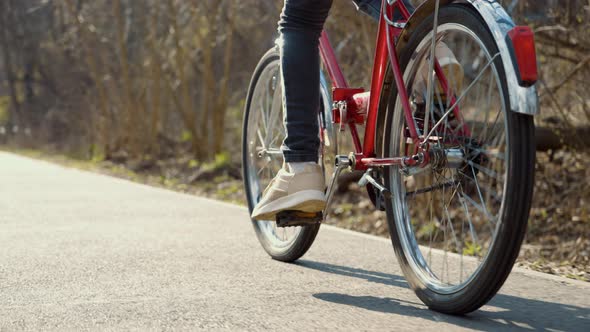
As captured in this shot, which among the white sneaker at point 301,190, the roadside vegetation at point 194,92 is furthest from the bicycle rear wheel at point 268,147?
the roadside vegetation at point 194,92

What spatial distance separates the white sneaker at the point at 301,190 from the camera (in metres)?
3.18

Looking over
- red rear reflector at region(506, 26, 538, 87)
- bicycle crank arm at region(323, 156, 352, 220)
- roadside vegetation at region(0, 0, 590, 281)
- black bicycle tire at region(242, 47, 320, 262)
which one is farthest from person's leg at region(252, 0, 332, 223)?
roadside vegetation at region(0, 0, 590, 281)

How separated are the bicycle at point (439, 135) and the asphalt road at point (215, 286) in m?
0.16

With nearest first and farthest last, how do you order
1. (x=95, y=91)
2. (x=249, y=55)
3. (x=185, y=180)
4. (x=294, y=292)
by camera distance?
(x=294, y=292)
(x=185, y=180)
(x=249, y=55)
(x=95, y=91)

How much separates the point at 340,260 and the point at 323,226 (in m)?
1.29

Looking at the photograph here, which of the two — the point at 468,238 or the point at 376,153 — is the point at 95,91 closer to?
the point at 468,238

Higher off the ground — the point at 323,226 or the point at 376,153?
the point at 376,153

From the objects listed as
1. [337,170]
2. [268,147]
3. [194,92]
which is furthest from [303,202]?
[194,92]

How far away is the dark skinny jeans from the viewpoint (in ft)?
10.5

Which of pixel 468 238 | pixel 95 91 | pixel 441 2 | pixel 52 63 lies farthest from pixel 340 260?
pixel 52 63

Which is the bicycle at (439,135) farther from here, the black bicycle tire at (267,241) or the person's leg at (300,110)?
the person's leg at (300,110)

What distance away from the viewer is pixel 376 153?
3.16m

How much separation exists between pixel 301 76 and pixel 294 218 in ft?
1.73

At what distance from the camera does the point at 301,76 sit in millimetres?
3229
